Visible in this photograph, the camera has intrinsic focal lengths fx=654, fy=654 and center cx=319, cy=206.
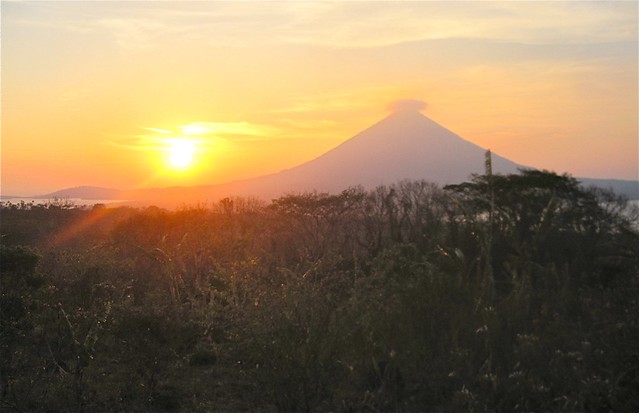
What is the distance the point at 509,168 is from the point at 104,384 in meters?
64.5

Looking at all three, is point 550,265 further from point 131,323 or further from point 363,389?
point 131,323

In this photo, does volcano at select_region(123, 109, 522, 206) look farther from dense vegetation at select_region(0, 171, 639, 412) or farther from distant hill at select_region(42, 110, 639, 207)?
dense vegetation at select_region(0, 171, 639, 412)

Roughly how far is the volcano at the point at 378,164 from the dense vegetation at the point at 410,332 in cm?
5827

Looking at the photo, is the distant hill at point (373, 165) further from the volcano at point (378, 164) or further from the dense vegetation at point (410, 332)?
the dense vegetation at point (410, 332)

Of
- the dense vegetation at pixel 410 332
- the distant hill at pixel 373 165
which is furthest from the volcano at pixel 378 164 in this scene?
the dense vegetation at pixel 410 332

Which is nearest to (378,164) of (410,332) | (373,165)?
(373,165)

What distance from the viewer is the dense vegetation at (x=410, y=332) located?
4840 mm

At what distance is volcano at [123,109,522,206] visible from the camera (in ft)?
228

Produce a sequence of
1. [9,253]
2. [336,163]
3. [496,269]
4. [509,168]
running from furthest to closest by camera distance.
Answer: [336,163], [509,168], [9,253], [496,269]

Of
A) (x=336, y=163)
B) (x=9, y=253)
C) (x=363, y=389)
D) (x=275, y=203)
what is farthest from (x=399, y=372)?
(x=336, y=163)

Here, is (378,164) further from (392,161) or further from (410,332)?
(410,332)

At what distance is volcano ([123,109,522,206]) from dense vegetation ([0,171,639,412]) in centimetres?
5827

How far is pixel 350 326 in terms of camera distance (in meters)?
5.38

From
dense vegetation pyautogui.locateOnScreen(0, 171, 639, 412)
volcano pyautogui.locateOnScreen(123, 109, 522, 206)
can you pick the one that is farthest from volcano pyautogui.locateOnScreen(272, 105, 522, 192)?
dense vegetation pyautogui.locateOnScreen(0, 171, 639, 412)
